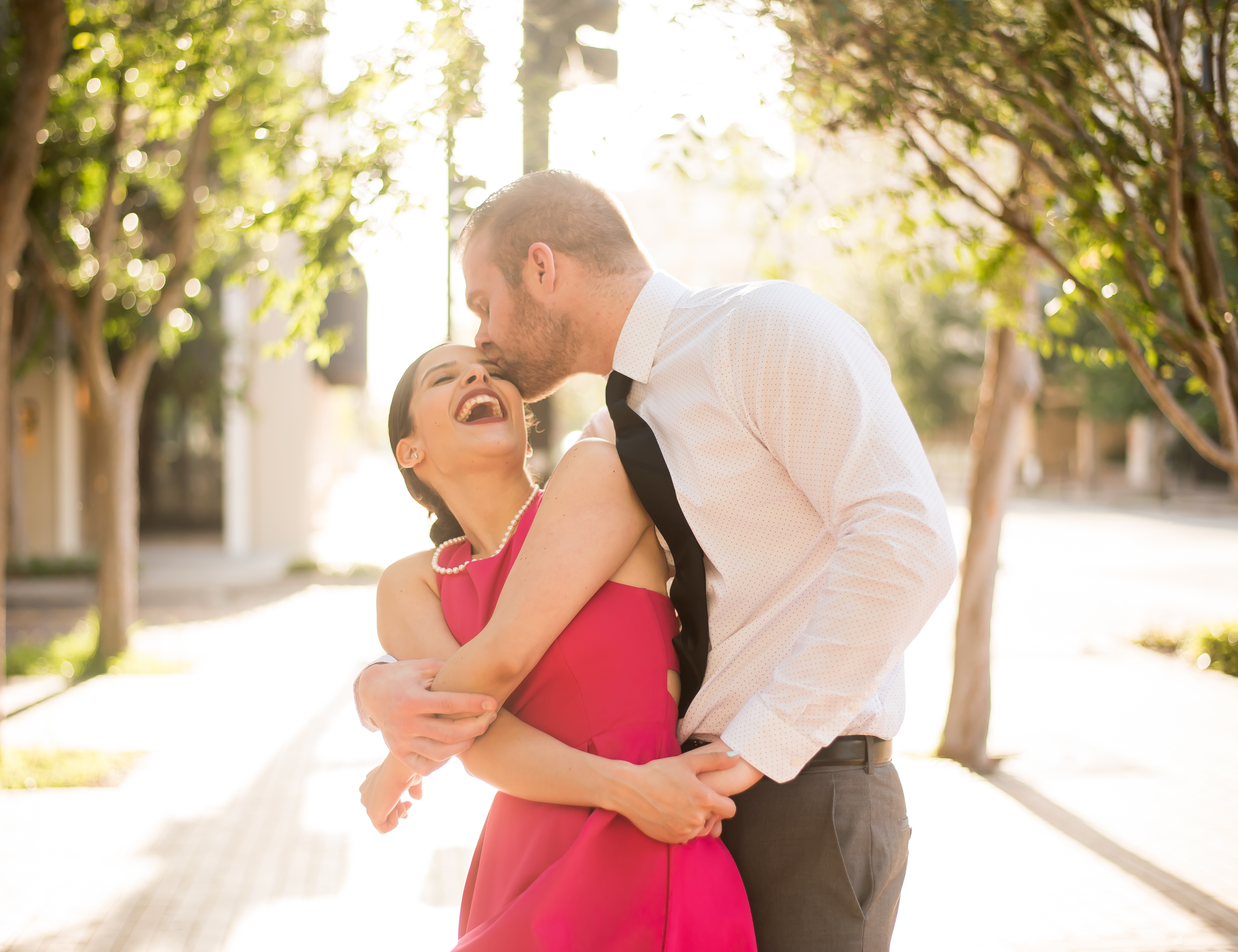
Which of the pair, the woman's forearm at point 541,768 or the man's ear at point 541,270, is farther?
the man's ear at point 541,270

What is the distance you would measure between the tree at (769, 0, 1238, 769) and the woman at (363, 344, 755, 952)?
2.22 metres

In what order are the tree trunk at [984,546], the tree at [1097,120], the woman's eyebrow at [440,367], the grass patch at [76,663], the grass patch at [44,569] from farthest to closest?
the grass patch at [44,569] → the grass patch at [76,663] → the tree trunk at [984,546] → the tree at [1097,120] → the woman's eyebrow at [440,367]

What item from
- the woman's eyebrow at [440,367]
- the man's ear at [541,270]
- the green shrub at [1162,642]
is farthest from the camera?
the green shrub at [1162,642]

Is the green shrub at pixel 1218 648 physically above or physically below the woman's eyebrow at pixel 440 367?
below

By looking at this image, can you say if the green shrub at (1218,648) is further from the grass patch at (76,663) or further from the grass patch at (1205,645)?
the grass patch at (76,663)

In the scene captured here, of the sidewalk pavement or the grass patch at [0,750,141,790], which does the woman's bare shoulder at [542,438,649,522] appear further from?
the grass patch at [0,750,141,790]

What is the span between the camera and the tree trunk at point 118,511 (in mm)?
8945

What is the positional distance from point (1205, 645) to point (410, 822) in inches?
308

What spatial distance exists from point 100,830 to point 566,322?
15.2 feet

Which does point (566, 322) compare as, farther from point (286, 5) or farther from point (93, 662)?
point (93, 662)

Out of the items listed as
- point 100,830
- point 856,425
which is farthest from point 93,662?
point 856,425

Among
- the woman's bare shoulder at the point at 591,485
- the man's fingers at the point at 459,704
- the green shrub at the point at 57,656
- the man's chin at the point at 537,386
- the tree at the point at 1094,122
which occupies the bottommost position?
the green shrub at the point at 57,656

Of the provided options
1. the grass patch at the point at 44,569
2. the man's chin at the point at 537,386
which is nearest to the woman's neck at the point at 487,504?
the man's chin at the point at 537,386

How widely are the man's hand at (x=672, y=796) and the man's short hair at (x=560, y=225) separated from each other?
906 mm
